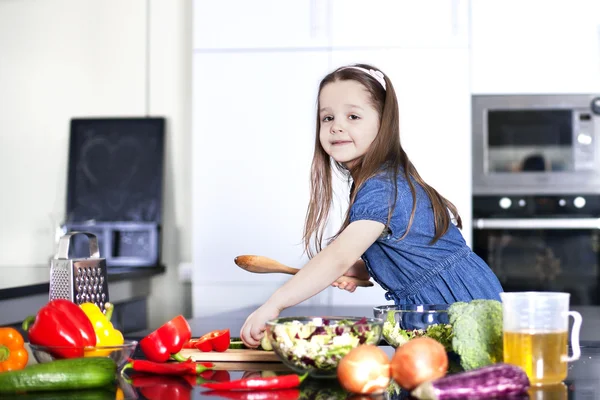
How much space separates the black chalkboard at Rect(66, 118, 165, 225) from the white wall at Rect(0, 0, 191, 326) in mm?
99

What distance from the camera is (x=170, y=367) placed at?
102 cm

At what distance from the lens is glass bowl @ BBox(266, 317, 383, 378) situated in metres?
0.94

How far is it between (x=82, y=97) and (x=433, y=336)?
248 centimetres

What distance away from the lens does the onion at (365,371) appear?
85cm

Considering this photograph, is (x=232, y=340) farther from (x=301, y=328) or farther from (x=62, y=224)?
(x=62, y=224)

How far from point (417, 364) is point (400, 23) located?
2.07m

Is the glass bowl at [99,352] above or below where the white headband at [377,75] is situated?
below

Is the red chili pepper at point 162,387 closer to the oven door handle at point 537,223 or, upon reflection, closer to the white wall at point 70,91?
the oven door handle at point 537,223

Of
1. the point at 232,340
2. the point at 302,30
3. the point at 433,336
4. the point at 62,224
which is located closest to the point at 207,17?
the point at 302,30

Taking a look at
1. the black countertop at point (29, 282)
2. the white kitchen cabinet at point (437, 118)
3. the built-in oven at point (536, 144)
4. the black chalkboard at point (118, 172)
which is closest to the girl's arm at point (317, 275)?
the black countertop at point (29, 282)

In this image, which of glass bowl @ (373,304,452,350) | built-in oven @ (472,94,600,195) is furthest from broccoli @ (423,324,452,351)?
built-in oven @ (472,94,600,195)

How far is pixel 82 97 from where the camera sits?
10.7 ft

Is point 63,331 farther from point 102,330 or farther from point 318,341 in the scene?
point 318,341

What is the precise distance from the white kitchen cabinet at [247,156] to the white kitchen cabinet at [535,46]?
1.95 ft
